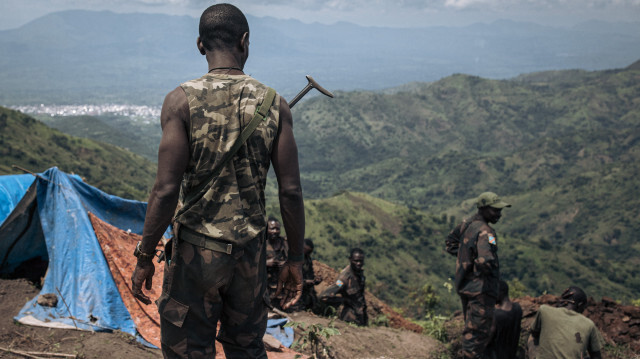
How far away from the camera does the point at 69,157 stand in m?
47.6

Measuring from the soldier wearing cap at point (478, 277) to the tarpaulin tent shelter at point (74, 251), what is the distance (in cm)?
371

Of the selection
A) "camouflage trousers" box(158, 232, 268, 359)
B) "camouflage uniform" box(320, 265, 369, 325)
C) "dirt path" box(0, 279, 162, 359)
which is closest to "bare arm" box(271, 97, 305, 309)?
"camouflage trousers" box(158, 232, 268, 359)

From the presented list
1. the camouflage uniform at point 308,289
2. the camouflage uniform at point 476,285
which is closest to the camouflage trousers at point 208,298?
the camouflage uniform at point 476,285

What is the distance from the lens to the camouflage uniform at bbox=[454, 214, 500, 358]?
17.8 feet

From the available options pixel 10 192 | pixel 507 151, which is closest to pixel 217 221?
pixel 10 192

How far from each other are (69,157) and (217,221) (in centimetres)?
5246

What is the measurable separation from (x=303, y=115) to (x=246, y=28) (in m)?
162

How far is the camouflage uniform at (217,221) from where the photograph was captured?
223 cm

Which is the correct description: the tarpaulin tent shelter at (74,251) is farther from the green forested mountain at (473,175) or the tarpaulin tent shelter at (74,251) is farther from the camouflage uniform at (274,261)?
the green forested mountain at (473,175)

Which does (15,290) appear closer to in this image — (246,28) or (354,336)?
(354,336)

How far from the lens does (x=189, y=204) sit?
7.39 feet

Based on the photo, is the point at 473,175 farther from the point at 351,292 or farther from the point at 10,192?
the point at 10,192

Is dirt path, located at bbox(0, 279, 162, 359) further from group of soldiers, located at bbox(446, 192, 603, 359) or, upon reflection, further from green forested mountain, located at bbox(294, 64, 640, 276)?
green forested mountain, located at bbox(294, 64, 640, 276)

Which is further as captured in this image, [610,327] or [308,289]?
[308,289]
